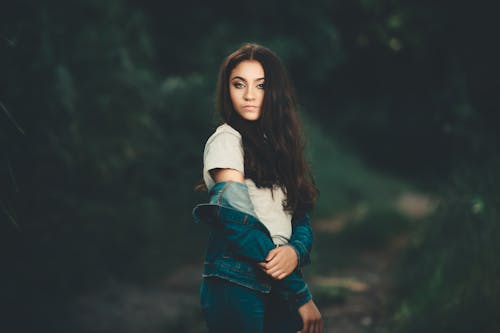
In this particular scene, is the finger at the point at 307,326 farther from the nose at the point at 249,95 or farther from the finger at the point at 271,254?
the nose at the point at 249,95

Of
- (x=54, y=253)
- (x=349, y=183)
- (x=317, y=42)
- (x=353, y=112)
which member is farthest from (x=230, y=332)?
(x=353, y=112)

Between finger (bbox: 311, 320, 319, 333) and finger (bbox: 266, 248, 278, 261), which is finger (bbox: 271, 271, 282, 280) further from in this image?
finger (bbox: 311, 320, 319, 333)

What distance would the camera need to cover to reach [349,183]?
11.4 metres

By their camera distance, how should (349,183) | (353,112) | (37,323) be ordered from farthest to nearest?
(353,112) → (349,183) → (37,323)

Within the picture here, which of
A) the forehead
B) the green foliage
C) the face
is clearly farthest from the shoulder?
the green foliage

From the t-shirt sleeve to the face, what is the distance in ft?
0.53

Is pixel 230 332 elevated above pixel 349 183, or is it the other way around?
pixel 349 183

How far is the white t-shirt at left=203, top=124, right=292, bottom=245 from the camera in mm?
2018

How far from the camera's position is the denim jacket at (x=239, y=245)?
1947mm

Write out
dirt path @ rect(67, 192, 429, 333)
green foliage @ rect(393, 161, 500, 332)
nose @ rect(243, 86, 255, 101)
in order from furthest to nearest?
dirt path @ rect(67, 192, 429, 333) < green foliage @ rect(393, 161, 500, 332) < nose @ rect(243, 86, 255, 101)

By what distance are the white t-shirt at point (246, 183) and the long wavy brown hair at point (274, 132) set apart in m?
0.03

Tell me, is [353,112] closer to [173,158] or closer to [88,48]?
[173,158]

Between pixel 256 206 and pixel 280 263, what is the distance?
10.4 inches

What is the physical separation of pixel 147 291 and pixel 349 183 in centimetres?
676
